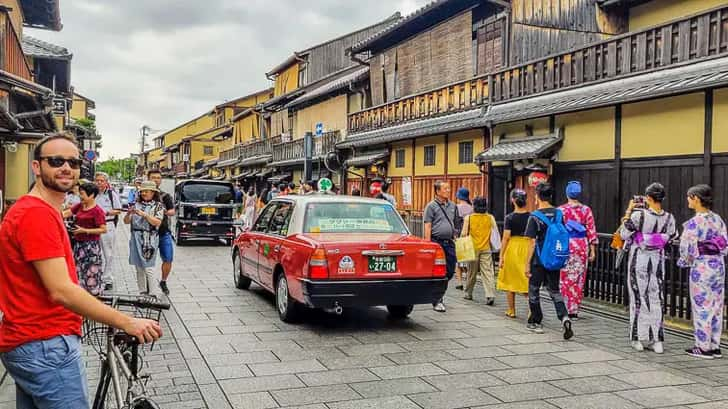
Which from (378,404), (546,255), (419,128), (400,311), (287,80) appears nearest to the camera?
(378,404)

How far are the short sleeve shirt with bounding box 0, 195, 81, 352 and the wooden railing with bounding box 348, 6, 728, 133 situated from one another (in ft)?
31.7

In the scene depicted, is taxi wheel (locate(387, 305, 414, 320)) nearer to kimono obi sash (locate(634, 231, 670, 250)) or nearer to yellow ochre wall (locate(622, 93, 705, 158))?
kimono obi sash (locate(634, 231, 670, 250))

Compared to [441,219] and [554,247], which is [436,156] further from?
[554,247]

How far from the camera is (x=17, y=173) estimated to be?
21.5 meters

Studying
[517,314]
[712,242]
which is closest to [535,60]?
[517,314]

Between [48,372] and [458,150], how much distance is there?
1486 centimetres

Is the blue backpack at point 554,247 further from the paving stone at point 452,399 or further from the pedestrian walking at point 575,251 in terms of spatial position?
the paving stone at point 452,399

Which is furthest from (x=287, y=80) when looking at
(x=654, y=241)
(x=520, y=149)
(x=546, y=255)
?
(x=654, y=241)

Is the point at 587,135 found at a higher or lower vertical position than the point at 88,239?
higher

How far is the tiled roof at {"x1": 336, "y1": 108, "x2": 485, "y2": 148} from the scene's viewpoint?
50.1 feet

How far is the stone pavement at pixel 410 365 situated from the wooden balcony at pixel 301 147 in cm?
1837

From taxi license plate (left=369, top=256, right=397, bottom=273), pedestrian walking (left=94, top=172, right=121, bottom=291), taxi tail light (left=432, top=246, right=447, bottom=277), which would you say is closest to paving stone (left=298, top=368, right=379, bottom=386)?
taxi license plate (left=369, top=256, right=397, bottom=273)

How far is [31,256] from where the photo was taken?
8.59 ft

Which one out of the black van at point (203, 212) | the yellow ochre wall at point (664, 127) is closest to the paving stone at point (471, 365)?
the yellow ochre wall at point (664, 127)
